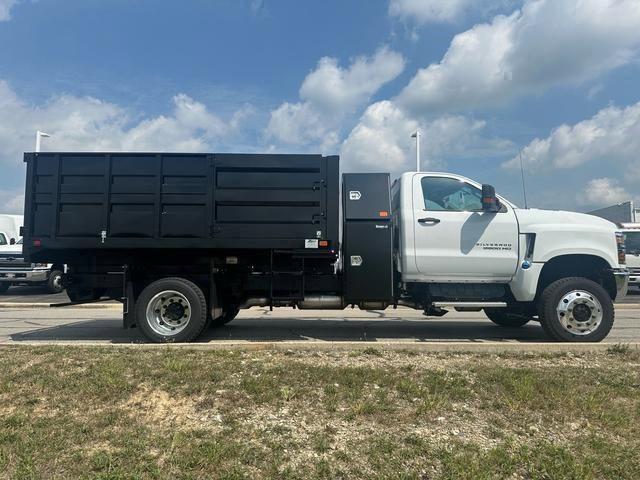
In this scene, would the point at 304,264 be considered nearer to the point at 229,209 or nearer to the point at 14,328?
the point at 229,209

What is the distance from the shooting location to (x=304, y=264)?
722cm

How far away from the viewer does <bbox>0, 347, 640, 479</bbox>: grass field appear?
3.17 m

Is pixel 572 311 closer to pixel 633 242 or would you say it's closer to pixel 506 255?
→ pixel 506 255

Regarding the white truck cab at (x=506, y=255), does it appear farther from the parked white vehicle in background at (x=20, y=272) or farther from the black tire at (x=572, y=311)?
the parked white vehicle in background at (x=20, y=272)

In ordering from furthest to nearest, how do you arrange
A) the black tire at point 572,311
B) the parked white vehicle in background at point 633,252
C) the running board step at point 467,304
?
1. the parked white vehicle in background at point 633,252
2. the running board step at point 467,304
3. the black tire at point 572,311

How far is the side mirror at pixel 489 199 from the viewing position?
22.2ft

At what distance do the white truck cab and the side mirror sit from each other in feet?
0.04

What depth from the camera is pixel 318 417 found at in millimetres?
3918

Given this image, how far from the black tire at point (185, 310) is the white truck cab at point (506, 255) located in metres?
2.98

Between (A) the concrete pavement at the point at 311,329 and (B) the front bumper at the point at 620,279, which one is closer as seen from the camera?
(B) the front bumper at the point at 620,279

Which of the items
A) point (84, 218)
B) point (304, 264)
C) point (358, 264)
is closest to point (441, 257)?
point (358, 264)

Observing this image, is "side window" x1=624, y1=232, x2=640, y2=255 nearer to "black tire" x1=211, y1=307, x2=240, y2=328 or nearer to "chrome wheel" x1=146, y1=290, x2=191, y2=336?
"black tire" x1=211, y1=307, x2=240, y2=328

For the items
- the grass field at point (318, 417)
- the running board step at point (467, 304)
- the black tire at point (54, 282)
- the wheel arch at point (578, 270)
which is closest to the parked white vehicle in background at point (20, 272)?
the black tire at point (54, 282)

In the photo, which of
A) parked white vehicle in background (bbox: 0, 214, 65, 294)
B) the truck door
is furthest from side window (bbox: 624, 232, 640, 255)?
parked white vehicle in background (bbox: 0, 214, 65, 294)
